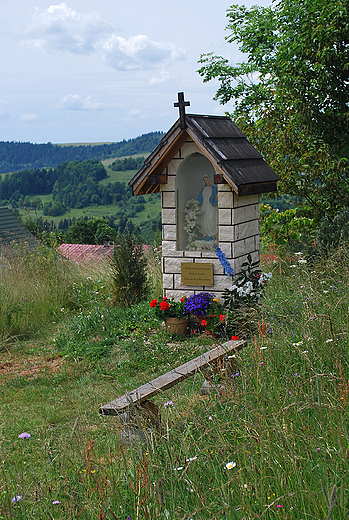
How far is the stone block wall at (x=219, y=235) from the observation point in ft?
24.8

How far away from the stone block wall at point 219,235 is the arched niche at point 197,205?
0.80ft

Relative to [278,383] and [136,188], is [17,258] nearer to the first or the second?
[136,188]

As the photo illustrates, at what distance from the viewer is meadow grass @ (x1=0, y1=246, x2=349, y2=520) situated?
7.36ft

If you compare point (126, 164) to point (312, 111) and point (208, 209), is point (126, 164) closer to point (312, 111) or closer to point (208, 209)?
point (312, 111)

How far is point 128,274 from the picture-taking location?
10047 millimetres

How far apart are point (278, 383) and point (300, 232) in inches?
339

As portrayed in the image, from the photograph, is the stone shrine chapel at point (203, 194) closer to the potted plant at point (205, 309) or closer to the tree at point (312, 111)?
the potted plant at point (205, 309)

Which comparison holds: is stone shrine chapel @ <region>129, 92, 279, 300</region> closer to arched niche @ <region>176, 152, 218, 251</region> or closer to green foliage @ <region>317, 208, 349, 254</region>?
arched niche @ <region>176, 152, 218, 251</region>

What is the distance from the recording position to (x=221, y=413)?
3.61m

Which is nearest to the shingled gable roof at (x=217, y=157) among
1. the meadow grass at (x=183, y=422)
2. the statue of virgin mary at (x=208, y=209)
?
the statue of virgin mary at (x=208, y=209)

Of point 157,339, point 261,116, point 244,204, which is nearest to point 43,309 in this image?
point 157,339

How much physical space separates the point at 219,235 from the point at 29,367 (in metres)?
3.35

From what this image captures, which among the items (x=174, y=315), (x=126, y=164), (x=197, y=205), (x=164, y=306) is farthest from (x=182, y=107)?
(x=126, y=164)

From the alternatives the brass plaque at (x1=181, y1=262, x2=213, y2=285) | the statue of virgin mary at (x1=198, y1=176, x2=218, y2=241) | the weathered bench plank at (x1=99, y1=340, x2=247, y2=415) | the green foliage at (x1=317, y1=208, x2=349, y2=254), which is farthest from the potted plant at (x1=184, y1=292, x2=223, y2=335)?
the green foliage at (x1=317, y1=208, x2=349, y2=254)
